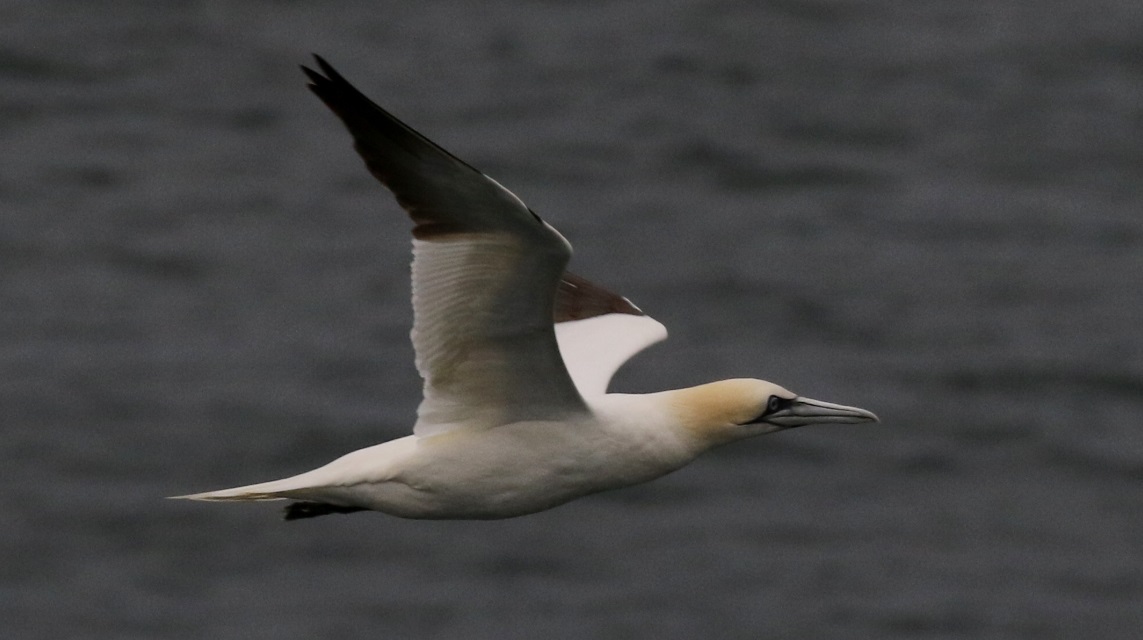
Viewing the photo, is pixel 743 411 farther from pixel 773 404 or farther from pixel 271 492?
pixel 271 492

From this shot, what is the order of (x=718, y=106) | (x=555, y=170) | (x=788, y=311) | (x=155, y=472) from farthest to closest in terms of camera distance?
1. (x=718, y=106)
2. (x=555, y=170)
3. (x=788, y=311)
4. (x=155, y=472)

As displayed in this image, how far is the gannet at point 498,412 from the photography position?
369 inches

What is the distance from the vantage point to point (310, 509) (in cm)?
1056

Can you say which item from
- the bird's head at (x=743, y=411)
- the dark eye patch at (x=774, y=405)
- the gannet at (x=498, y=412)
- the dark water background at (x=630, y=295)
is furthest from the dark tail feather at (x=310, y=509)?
the dark water background at (x=630, y=295)

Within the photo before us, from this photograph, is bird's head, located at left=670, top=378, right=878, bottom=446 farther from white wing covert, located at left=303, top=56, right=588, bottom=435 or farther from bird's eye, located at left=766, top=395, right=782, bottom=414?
white wing covert, located at left=303, top=56, right=588, bottom=435

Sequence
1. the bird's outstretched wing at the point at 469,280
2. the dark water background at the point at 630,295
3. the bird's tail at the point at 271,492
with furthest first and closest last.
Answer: the dark water background at the point at 630,295 < the bird's tail at the point at 271,492 < the bird's outstretched wing at the point at 469,280

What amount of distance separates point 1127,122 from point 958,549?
9255 millimetres

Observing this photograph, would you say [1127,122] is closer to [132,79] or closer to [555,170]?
[555,170]

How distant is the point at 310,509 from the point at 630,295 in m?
14.5

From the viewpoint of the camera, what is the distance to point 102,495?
22.5m

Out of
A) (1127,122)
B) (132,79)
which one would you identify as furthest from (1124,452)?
(132,79)

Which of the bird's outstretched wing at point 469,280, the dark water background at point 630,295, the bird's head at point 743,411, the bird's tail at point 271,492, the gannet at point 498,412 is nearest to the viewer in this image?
the bird's outstretched wing at point 469,280

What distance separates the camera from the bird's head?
10398mm

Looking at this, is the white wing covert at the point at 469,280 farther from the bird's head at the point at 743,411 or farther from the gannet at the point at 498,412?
the bird's head at the point at 743,411
